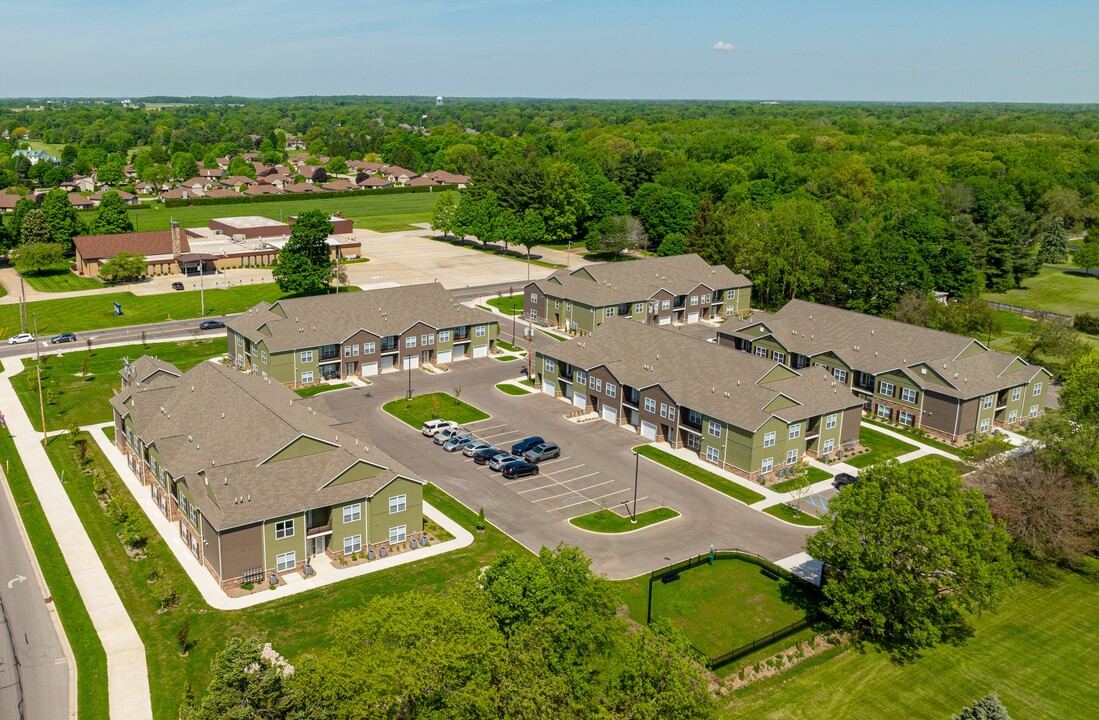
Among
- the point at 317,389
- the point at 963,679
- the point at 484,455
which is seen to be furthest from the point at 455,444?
A: the point at 963,679

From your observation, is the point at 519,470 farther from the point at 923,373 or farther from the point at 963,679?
the point at 923,373

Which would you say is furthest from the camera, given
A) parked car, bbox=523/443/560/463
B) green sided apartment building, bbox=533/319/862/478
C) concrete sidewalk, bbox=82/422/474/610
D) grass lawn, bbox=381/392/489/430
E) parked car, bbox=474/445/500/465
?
grass lawn, bbox=381/392/489/430

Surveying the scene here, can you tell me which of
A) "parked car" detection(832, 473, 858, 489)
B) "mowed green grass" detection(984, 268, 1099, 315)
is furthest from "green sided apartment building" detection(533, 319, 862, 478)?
"mowed green grass" detection(984, 268, 1099, 315)

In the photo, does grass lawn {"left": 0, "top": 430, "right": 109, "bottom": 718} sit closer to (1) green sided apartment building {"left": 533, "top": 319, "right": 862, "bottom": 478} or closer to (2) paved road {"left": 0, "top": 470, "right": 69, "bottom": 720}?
(2) paved road {"left": 0, "top": 470, "right": 69, "bottom": 720}

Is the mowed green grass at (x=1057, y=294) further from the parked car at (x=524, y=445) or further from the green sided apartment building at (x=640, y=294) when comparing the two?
the parked car at (x=524, y=445)

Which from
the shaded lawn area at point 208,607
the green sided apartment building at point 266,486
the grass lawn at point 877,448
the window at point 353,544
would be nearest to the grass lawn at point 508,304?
the grass lawn at point 877,448
